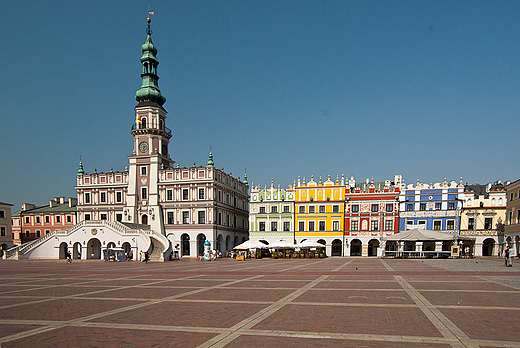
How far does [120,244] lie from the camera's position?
49.1 metres

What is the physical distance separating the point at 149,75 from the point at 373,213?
40558mm

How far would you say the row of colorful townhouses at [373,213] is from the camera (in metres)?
55.1

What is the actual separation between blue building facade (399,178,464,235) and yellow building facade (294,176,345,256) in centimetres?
908

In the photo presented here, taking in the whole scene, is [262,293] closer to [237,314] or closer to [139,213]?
[237,314]

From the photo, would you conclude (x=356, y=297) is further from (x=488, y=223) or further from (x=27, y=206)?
(x=27, y=206)

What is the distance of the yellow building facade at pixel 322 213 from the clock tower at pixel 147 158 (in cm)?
2141

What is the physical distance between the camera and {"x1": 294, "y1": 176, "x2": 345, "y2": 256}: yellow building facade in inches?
2329

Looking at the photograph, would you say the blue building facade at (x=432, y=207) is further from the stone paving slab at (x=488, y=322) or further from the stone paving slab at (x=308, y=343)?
the stone paving slab at (x=308, y=343)

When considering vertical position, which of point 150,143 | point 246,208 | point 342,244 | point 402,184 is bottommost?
point 342,244

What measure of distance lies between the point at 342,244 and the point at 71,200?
5468cm

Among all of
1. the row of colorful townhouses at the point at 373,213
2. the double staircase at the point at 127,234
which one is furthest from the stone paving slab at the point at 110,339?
the row of colorful townhouses at the point at 373,213

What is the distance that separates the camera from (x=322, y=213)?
196ft

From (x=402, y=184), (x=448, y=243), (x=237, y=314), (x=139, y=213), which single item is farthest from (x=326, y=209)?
(x=237, y=314)

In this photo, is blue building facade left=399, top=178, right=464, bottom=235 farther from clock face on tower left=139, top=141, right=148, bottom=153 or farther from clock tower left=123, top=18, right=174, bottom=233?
clock face on tower left=139, top=141, right=148, bottom=153
